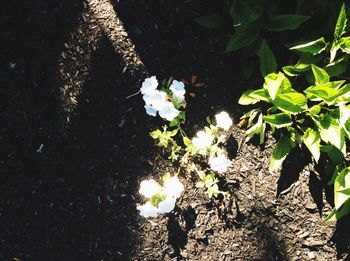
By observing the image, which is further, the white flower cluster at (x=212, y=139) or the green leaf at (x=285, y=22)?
the white flower cluster at (x=212, y=139)

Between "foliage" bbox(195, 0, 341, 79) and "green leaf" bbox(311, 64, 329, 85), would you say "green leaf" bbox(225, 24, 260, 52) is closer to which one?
"foliage" bbox(195, 0, 341, 79)

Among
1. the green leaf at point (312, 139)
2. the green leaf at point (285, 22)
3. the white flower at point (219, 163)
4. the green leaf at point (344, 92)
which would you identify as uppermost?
the green leaf at point (285, 22)

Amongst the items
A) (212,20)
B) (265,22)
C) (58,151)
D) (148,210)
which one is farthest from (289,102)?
(58,151)

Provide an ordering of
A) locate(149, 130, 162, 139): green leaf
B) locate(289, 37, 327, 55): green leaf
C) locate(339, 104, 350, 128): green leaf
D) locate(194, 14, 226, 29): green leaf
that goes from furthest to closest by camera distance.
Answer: locate(194, 14, 226, 29): green leaf → locate(149, 130, 162, 139): green leaf → locate(289, 37, 327, 55): green leaf → locate(339, 104, 350, 128): green leaf

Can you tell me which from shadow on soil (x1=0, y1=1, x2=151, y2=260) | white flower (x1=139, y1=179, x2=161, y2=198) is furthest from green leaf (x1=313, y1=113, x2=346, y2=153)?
shadow on soil (x1=0, y1=1, x2=151, y2=260)

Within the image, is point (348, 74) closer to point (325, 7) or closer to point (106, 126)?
point (325, 7)

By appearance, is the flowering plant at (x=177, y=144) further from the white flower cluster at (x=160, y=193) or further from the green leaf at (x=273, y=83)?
the green leaf at (x=273, y=83)

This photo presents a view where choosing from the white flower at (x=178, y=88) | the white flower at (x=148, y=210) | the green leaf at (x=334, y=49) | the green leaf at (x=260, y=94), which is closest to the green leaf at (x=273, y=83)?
the green leaf at (x=260, y=94)
